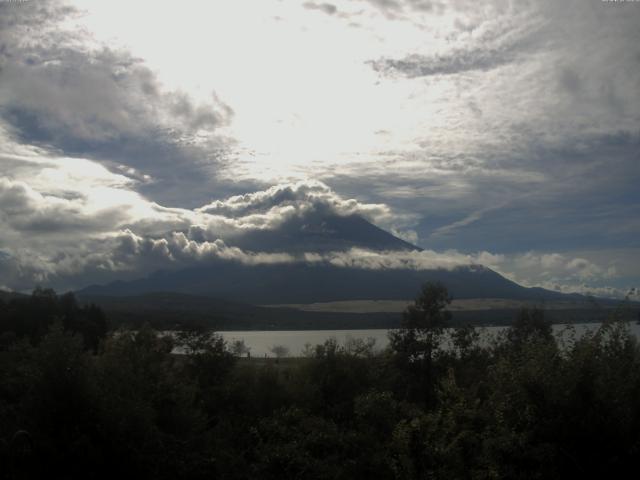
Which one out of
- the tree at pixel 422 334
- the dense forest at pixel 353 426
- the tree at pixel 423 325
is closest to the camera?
the dense forest at pixel 353 426

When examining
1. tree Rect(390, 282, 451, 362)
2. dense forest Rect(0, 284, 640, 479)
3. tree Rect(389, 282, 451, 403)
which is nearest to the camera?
dense forest Rect(0, 284, 640, 479)

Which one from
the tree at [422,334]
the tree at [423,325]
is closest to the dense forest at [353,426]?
the tree at [422,334]

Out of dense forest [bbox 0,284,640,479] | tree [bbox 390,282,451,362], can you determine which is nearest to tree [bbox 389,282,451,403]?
tree [bbox 390,282,451,362]

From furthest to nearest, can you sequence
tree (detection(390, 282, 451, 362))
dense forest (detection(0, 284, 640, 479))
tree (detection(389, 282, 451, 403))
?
tree (detection(390, 282, 451, 362)), tree (detection(389, 282, 451, 403)), dense forest (detection(0, 284, 640, 479))

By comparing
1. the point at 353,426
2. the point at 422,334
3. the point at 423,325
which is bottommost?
the point at 353,426

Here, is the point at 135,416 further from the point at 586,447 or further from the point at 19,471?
the point at 586,447

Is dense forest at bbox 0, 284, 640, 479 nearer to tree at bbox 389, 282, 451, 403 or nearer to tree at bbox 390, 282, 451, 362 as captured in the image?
tree at bbox 389, 282, 451, 403

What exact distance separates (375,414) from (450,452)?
751 centimetres

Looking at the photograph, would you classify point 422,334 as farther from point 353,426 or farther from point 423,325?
point 353,426

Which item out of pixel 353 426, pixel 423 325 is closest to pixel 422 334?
pixel 423 325

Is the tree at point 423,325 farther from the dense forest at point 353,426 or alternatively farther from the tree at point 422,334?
the dense forest at point 353,426

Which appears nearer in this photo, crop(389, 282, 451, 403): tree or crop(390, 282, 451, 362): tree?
crop(389, 282, 451, 403): tree

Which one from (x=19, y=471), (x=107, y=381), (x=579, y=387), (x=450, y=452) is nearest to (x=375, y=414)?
(x=450, y=452)

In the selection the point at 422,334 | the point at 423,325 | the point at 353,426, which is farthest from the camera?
the point at 422,334
